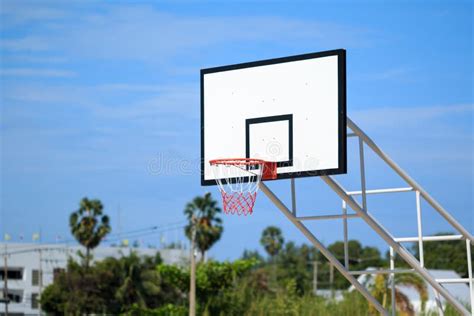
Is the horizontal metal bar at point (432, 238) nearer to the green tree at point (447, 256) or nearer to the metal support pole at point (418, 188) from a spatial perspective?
the metal support pole at point (418, 188)

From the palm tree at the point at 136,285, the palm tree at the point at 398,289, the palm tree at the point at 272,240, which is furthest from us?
the palm tree at the point at 272,240

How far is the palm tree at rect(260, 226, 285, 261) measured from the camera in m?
75.2

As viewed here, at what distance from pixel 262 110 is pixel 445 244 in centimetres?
5694

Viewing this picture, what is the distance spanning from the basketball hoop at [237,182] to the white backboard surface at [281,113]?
130mm

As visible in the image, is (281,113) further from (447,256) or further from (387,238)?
(447,256)

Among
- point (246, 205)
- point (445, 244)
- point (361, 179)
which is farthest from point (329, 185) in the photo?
point (445, 244)

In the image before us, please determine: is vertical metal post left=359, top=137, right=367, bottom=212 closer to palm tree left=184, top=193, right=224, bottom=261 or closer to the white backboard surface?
the white backboard surface

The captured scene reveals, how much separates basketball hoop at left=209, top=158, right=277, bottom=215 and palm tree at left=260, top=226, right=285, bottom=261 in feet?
214

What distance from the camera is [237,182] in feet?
33.2

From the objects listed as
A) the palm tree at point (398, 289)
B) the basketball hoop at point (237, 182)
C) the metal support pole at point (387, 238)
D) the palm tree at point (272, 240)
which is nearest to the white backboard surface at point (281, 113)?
the basketball hoop at point (237, 182)

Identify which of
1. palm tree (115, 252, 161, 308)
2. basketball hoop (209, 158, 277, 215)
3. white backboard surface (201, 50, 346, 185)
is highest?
white backboard surface (201, 50, 346, 185)

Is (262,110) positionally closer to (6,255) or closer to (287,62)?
(287,62)

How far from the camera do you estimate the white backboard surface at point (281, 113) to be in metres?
9.42

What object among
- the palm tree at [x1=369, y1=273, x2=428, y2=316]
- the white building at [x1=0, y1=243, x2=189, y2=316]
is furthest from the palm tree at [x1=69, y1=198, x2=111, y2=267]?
the palm tree at [x1=369, y1=273, x2=428, y2=316]
